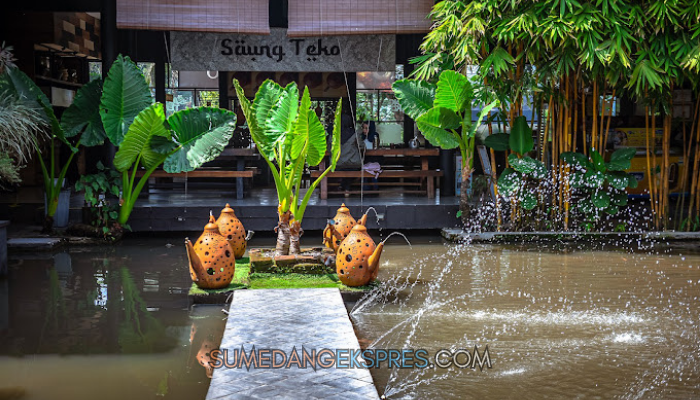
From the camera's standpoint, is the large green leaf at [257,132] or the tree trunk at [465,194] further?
the tree trunk at [465,194]

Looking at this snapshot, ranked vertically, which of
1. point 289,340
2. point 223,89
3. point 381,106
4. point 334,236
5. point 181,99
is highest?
point 223,89

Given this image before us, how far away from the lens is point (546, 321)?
5680 millimetres

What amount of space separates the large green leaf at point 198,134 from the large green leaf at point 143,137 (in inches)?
7.7

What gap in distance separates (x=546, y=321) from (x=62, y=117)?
6.62 metres

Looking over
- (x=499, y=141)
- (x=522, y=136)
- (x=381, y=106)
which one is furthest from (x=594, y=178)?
(x=381, y=106)

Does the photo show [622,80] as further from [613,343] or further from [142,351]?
[142,351]

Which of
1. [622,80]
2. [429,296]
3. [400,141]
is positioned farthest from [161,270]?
[400,141]

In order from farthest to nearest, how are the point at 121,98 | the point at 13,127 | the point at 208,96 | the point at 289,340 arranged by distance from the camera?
the point at 208,96, the point at 121,98, the point at 13,127, the point at 289,340

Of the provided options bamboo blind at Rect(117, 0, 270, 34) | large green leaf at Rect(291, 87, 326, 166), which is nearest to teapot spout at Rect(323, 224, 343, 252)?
large green leaf at Rect(291, 87, 326, 166)

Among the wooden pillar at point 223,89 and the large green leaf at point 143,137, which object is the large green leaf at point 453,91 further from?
the wooden pillar at point 223,89

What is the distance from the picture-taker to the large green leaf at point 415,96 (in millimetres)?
9914

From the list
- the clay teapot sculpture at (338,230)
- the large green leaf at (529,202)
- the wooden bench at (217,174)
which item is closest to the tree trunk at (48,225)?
the wooden bench at (217,174)

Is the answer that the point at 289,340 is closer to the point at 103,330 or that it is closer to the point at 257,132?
the point at 103,330

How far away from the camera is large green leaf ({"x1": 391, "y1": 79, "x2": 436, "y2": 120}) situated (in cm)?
991
